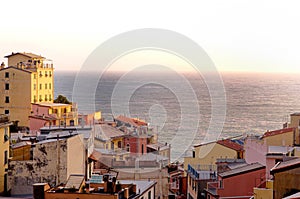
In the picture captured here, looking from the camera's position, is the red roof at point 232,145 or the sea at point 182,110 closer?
the red roof at point 232,145

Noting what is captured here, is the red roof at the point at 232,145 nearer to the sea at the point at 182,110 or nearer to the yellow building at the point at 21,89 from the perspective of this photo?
the sea at the point at 182,110

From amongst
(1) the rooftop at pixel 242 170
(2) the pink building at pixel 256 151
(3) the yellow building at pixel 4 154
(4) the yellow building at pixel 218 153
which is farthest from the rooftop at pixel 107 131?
(1) the rooftop at pixel 242 170

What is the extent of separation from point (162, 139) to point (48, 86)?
30.5ft

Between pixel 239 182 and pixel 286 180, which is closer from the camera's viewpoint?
pixel 286 180

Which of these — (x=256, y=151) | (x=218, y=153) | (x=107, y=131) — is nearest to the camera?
(x=256, y=151)

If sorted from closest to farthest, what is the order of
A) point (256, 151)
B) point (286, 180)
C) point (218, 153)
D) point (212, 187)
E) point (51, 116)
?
1. point (286, 180)
2. point (212, 187)
3. point (256, 151)
4. point (218, 153)
5. point (51, 116)

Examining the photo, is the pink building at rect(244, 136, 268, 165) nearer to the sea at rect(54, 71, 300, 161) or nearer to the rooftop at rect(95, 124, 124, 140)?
the rooftop at rect(95, 124, 124, 140)

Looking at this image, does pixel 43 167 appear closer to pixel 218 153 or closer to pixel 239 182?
pixel 239 182

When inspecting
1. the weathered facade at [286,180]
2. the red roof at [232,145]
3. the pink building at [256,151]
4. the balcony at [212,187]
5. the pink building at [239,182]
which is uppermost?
the weathered facade at [286,180]

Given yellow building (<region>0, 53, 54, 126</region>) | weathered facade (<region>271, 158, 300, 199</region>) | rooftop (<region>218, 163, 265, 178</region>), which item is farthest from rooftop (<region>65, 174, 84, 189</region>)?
yellow building (<region>0, 53, 54, 126</region>)

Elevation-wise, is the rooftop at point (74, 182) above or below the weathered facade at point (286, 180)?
below

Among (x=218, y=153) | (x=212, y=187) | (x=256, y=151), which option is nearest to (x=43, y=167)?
(x=212, y=187)

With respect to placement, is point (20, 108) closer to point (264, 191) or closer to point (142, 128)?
point (142, 128)

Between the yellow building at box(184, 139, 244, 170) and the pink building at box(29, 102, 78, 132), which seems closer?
the yellow building at box(184, 139, 244, 170)
